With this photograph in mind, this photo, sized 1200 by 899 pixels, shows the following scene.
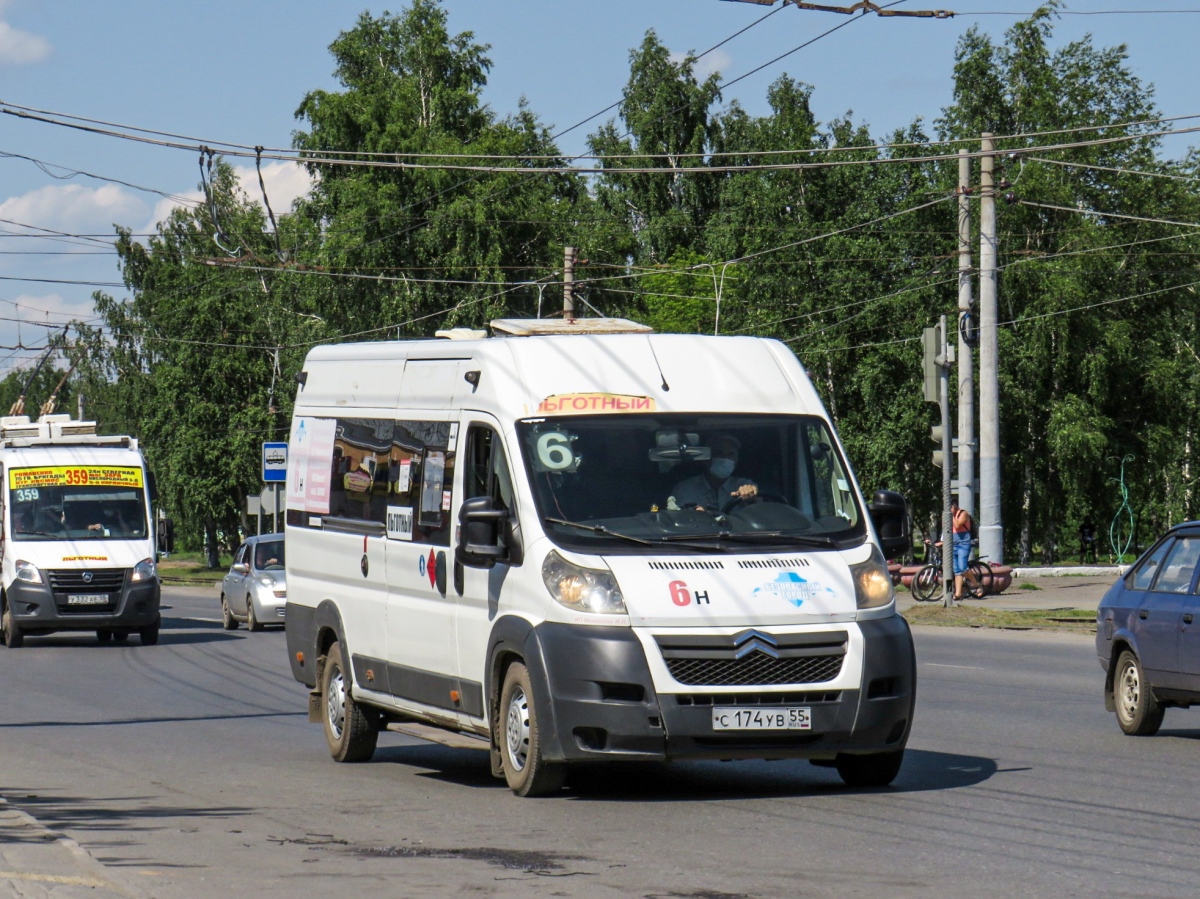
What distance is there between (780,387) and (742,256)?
5596 cm

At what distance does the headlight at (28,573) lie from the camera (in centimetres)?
2712

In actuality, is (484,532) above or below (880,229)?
below

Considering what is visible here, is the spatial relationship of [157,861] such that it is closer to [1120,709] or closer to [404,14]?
[1120,709]

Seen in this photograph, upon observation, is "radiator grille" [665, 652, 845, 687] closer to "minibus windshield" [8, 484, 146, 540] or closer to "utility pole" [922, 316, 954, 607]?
"minibus windshield" [8, 484, 146, 540]

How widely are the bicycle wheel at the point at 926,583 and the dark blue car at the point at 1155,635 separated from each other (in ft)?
69.7

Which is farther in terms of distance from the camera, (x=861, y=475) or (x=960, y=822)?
(x=861, y=475)

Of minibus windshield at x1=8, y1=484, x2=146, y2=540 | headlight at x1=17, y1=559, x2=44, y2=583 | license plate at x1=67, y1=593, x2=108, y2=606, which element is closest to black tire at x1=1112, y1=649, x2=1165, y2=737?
license plate at x1=67, y1=593, x2=108, y2=606

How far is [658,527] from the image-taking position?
1009 cm

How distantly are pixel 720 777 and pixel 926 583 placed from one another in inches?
977

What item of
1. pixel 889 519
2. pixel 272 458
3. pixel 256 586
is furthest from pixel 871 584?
pixel 272 458

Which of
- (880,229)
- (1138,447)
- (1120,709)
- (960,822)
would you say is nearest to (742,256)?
(880,229)

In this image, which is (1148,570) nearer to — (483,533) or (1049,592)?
(483,533)

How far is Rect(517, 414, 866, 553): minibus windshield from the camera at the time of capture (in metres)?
10.1

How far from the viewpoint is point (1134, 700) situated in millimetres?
13602
